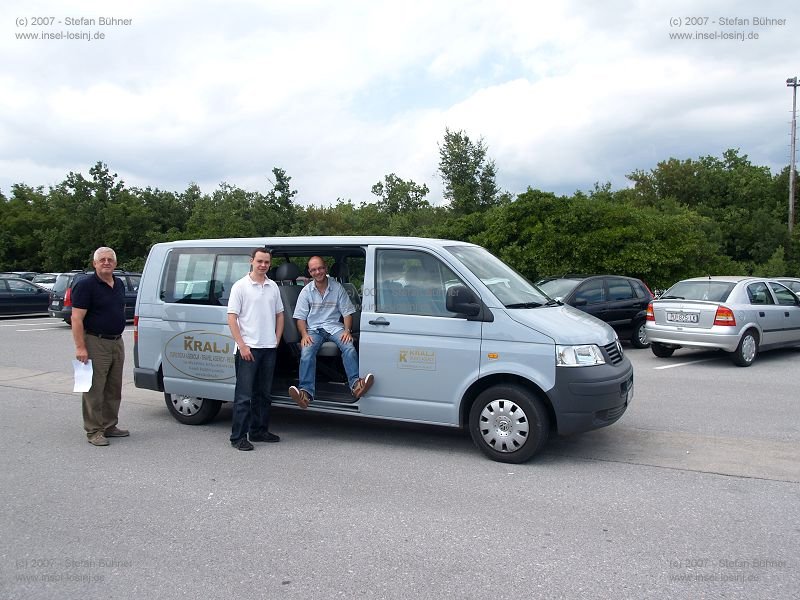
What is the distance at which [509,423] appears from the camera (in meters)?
5.82

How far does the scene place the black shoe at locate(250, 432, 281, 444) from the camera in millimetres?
6663

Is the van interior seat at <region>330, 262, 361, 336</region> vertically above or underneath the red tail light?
above

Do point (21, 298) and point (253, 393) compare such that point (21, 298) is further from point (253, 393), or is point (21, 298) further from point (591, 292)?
point (253, 393)

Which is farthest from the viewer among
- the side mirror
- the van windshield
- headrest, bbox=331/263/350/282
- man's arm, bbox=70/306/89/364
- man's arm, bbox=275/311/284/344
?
headrest, bbox=331/263/350/282

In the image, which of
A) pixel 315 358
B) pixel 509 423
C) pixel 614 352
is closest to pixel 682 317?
pixel 614 352

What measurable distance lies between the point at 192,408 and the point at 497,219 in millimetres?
16928

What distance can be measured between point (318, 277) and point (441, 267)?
1303mm

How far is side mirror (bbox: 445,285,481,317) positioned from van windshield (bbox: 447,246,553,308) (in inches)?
9.7

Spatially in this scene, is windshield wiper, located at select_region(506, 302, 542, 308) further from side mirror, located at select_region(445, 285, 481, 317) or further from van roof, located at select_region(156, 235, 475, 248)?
van roof, located at select_region(156, 235, 475, 248)

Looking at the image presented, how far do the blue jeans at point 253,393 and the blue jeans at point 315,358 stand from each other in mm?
309

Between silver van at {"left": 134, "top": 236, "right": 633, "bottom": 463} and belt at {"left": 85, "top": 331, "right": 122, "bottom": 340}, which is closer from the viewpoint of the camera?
silver van at {"left": 134, "top": 236, "right": 633, "bottom": 463}

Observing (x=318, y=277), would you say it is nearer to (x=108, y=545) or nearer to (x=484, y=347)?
(x=484, y=347)

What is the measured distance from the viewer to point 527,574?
3803 mm

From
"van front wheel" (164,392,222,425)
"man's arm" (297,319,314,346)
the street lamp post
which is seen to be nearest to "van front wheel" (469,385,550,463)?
"man's arm" (297,319,314,346)
